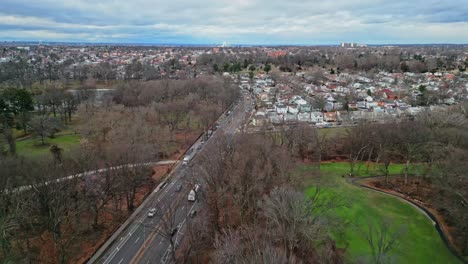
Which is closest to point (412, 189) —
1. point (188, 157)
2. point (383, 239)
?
point (383, 239)

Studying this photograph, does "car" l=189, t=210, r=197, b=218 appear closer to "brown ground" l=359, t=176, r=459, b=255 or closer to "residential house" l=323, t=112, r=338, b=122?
"brown ground" l=359, t=176, r=459, b=255

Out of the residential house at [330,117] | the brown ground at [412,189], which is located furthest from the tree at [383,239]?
the residential house at [330,117]

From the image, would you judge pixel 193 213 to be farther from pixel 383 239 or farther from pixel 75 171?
pixel 383 239

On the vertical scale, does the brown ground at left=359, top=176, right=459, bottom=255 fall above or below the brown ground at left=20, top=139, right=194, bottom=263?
above

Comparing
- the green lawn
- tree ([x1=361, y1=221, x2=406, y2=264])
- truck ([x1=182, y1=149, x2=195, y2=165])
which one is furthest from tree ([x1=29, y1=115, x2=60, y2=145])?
tree ([x1=361, y1=221, x2=406, y2=264])

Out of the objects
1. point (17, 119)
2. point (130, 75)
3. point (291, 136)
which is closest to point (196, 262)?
point (291, 136)

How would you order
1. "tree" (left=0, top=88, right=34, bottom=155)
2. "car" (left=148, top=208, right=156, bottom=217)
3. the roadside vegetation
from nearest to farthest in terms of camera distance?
the roadside vegetation → "car" (left=148, top=208, right=156, bottom=217) → "tree" (left=0, top=88, right=34, bottom=155)
